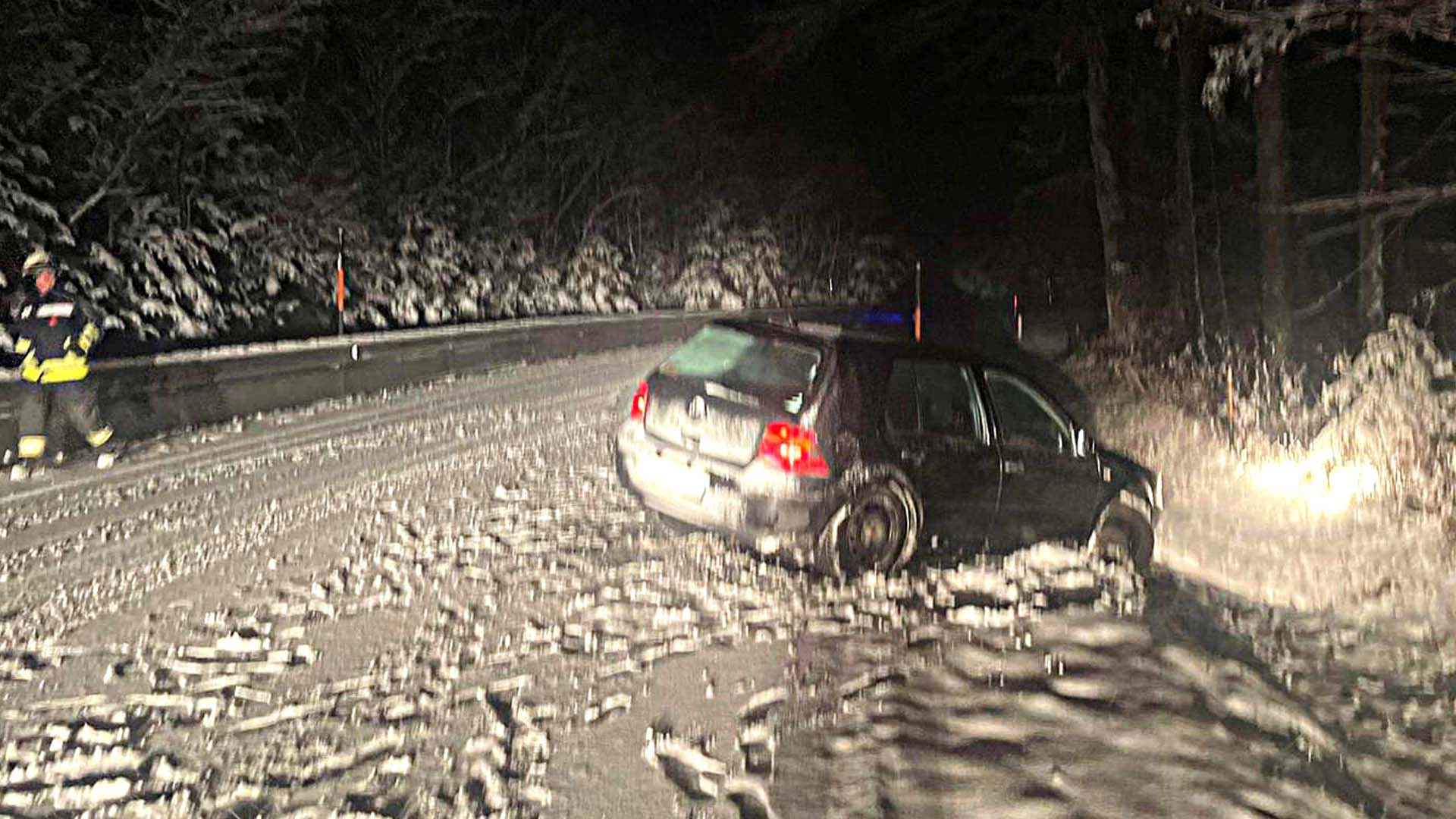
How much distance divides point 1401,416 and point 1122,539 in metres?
3.05

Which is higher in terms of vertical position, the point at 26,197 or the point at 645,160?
the point at 645,160

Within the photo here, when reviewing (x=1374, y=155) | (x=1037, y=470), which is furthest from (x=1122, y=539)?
(x=1374, y=155)

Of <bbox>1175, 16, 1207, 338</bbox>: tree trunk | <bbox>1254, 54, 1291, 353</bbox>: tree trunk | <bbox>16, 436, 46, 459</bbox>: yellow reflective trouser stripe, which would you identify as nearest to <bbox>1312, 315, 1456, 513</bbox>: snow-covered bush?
<bbox>1254, 54, 1291, 353</bbox>: tree trunk

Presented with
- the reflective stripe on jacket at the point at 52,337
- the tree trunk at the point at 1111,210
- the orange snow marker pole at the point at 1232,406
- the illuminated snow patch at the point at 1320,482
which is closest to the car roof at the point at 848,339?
the illuminated snow patch at the point at 1320,482

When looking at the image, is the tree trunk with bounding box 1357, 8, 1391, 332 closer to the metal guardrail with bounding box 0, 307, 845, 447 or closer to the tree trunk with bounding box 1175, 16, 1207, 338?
the tree trunk with bounding box 1175, 16, 1207, 338

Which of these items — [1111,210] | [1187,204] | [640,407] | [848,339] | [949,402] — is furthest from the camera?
[1187,204]

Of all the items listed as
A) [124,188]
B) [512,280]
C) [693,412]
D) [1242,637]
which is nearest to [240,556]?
[693,412]

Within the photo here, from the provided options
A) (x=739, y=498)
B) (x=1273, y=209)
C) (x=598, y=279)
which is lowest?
(x=739, y=498)

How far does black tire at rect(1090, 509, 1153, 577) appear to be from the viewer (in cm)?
801

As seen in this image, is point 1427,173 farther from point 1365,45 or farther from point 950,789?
point 950,789

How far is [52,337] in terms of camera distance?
10.1m

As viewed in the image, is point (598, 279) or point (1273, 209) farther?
point (598, 279)

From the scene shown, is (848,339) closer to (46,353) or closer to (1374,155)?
(46,353)

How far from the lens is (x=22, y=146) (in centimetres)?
1492
